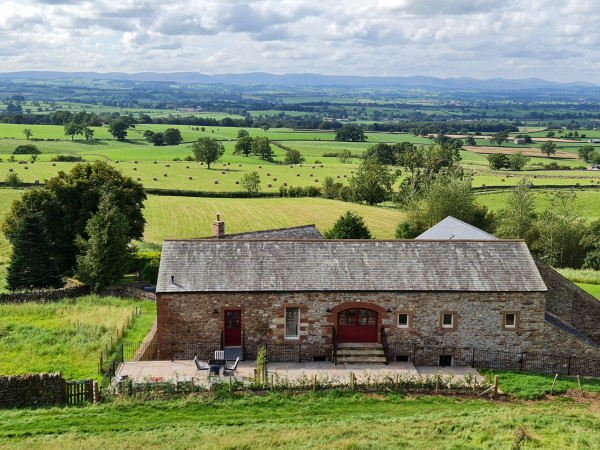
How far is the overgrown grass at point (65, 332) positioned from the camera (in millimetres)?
23391

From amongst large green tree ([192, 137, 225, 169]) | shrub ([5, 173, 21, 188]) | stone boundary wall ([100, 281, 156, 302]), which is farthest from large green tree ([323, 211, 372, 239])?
large green tree ([192, 137, 225, 169])

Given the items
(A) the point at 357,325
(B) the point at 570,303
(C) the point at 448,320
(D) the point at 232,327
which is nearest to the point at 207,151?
(B) the point at 570,303

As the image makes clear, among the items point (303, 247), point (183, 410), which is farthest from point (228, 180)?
point (183, 410)

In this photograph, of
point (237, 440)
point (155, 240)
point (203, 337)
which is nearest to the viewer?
point (237, 440)

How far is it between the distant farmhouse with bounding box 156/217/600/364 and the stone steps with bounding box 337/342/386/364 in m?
0.08

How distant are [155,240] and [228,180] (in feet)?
118

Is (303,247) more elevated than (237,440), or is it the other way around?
(303,247)

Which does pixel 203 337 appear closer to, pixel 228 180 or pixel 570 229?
pixel 570 229

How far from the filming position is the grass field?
1711cm

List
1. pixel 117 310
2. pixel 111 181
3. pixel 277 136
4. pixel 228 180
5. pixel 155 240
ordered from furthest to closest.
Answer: pixel 277 136 < pixel 228 180 < pixel 155 240 < pixel 111 181 < pixel 117 310

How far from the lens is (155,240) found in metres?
55.9

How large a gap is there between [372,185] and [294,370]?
62396 millimetres

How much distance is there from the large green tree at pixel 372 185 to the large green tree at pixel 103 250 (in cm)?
5052

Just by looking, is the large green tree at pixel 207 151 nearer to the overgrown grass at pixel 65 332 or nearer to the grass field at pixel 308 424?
the overgrown grass at pixel 65 332
